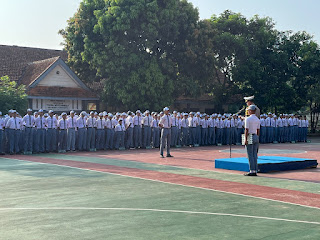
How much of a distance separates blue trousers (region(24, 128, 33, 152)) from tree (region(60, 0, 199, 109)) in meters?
11.9

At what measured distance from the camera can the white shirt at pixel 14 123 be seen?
21641 mm

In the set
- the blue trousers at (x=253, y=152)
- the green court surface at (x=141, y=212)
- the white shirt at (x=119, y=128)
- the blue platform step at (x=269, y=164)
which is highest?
→ the white shirt at (x=119, y=128)

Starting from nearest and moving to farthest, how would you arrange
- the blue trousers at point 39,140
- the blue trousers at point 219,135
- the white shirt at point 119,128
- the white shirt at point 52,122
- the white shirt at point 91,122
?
the blue trousers at point 39,140, the white shirt at point 52,122, the white shirt at point 91,122, the white shirt at point 119,128, the blue trousers at point 219,135

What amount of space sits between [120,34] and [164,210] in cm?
2714

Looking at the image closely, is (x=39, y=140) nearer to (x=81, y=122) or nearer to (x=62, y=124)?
(x=62, y=124)

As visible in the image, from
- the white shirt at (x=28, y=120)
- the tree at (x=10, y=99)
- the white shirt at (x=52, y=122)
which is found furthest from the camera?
the tree at (x=10, y=99)

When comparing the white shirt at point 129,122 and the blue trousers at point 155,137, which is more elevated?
the white shirt at point 129,122

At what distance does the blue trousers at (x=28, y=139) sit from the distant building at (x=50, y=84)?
32.8ft

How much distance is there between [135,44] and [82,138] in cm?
1296

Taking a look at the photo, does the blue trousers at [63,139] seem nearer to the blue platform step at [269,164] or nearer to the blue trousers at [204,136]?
the blue trousers at [204,136]

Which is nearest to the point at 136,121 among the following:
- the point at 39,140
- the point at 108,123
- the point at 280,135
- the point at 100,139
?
the point at 108,123

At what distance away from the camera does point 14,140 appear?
71.8 feet

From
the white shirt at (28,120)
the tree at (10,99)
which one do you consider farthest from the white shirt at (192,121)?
the tree at (10,99)

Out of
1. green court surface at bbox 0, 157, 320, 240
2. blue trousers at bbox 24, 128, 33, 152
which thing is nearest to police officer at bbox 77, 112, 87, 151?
blue trousers at bbox 24, 128, 33, 152
